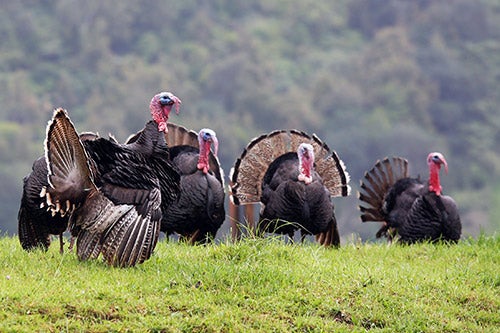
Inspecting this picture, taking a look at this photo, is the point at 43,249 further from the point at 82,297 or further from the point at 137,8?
the point at 137,8

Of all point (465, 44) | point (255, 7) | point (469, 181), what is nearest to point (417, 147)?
point (469, 181)

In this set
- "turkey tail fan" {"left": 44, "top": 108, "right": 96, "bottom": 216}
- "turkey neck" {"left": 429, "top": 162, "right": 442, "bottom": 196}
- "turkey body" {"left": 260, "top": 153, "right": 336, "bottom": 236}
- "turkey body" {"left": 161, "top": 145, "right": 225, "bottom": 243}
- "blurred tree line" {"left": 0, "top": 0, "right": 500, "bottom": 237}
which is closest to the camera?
"turkey tail fan" {"left": 44, "top": 108, "right": 96, "bottom": 216}

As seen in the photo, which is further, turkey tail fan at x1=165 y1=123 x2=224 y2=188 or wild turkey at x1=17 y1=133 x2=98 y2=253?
turkey tail fan at x1=165 y1=123 x2=224 y2=188

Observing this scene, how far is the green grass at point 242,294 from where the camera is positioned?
225 inches

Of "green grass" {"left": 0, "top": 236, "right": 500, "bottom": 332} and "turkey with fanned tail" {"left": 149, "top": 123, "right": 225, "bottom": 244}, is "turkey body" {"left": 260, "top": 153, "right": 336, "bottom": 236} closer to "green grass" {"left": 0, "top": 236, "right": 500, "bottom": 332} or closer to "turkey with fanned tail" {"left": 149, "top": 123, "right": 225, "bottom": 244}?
"turkey with fanned tail" {"left": 149, "top": 123, "right": 225, "bottom": 244}

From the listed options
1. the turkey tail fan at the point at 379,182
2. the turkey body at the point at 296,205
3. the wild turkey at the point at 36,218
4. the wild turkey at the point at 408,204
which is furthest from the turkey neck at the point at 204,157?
the turkey tail fan at the point at 379,182

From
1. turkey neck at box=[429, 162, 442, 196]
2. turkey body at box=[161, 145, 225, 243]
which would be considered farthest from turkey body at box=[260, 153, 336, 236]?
turkey neck at box=[429, 162, 442, 196]

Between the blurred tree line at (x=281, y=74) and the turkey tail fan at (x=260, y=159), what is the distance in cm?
2234

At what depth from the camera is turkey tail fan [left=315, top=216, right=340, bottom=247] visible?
9.34 meters

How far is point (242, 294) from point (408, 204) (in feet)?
14.2

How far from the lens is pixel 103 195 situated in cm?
688

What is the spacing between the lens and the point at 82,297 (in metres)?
5.86

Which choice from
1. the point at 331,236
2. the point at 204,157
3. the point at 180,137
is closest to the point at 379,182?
the point at 331,236

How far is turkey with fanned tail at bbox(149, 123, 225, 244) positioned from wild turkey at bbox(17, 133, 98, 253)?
1.63 meters
